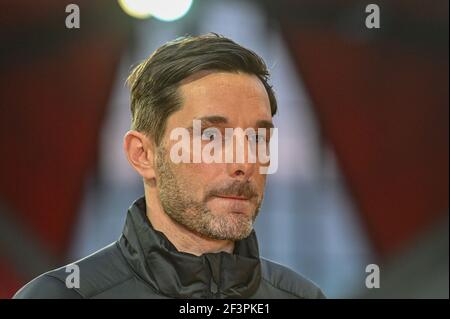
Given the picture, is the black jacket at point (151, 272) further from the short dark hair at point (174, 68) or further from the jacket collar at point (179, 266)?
the short dark hair at point (174, 68)

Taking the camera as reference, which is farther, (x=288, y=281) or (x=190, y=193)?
(x=288, y=281)

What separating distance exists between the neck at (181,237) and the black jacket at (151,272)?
0.09 ft

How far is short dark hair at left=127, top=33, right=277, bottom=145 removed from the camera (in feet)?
4.45

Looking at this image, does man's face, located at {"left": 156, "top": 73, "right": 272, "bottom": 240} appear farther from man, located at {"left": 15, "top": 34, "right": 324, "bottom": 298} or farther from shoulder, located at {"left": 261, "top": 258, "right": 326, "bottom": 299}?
shoulder, located at {"left": 261, "top": 258, "right": 326, "bottom": 299}

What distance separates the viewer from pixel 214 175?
133 cm

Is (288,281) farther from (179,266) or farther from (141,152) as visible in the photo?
(141,152)

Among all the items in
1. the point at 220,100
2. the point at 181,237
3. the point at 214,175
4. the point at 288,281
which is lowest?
the point at 288,281

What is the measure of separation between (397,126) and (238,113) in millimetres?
981

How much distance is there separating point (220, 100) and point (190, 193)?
210 millimetres

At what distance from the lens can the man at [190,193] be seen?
132cm

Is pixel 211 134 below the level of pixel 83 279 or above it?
above

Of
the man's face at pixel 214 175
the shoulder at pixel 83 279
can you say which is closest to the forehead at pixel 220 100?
the man's face at pixel 214 175

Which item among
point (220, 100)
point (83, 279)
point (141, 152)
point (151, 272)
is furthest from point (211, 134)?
point (83, 279)

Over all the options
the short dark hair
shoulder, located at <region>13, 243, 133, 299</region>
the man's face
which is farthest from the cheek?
shoulder, located at <region>13, 243, 133, 299</region>
